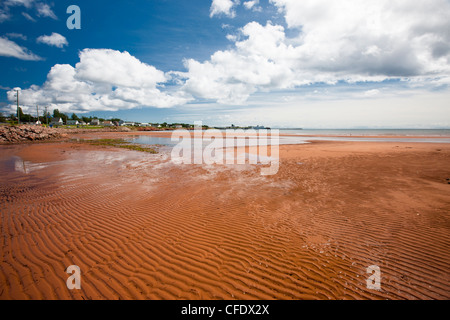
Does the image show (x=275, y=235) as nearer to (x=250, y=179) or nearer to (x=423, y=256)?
(x=423, y=256)

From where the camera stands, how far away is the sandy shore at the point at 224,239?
4.07 meters

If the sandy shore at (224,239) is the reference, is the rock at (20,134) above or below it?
above

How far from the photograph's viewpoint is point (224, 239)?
5.98 metres

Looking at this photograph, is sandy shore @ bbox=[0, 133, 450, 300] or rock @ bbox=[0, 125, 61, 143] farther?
rock @ bbox=[0, 125, 61, 143]

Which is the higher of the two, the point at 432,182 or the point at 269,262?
the point at 432,182

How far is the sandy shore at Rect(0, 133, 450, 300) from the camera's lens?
407 centimetres

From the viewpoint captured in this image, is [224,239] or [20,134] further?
[20,134]

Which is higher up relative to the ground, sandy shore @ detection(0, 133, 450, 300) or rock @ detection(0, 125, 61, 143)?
rock @ detection(0, 125, 61, 143)

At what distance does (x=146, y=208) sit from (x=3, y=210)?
228 inches

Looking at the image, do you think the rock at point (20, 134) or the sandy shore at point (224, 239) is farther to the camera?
the rock at point (20, 134)

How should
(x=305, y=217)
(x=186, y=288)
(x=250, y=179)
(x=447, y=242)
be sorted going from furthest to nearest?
(x=250, y=179) < (x=305, y=217) < (x=447, y=242) < (x=186, y=288)

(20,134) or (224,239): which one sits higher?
(20,134)

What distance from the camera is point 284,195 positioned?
9938 millimetres
